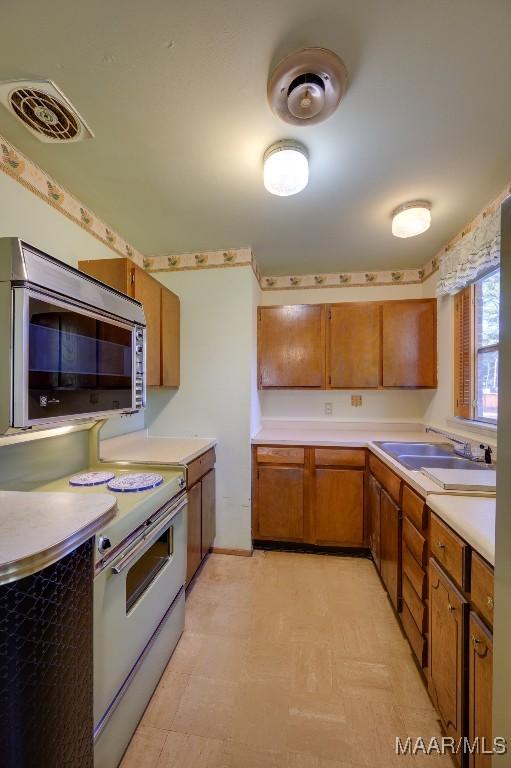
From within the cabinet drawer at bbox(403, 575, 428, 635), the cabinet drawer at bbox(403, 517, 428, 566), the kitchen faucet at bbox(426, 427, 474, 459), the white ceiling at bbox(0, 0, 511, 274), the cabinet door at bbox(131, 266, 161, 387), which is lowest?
the cabinet drawer at bbox(403, 575, 428, 635)

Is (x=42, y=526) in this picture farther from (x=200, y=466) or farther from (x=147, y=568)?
(x=200, y=466)

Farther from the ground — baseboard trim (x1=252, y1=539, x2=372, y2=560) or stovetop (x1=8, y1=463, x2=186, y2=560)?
stovetop (x1=8, y1=463, x2=186, y2=560)

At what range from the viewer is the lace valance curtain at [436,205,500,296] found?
5.45 ft

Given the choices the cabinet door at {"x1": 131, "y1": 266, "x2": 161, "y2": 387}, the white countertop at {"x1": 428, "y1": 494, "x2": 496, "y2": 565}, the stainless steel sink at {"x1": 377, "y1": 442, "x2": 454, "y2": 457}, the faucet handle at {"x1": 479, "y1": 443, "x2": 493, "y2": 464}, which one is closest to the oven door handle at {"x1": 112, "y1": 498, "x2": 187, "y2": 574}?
the cabinet door at {"x1": 131, "y1": 266, "x2": 161, "y2": 387}

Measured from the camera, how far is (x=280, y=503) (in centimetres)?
239

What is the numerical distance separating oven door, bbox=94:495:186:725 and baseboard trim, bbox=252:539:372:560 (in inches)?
41.5

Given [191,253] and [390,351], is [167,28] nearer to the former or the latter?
[191,253]

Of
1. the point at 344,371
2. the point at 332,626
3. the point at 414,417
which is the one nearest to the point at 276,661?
the point at 332,626

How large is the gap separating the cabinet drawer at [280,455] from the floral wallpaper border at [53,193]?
6.04ft

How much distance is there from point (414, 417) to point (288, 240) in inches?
76.8

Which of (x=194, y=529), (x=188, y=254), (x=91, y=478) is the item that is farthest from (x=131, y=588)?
(x=188, y=254)

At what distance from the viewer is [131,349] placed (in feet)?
4.68

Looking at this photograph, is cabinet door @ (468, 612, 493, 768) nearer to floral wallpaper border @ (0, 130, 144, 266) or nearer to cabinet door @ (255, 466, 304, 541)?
cabinet door @ (255, 466, 304, 541)

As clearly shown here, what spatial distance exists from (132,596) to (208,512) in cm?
109
